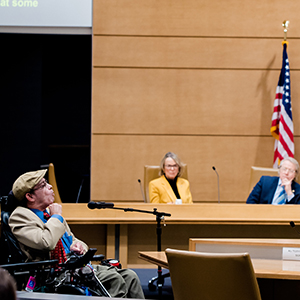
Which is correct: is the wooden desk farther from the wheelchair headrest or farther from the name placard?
the wheelchair headrest

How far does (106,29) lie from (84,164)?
375cm

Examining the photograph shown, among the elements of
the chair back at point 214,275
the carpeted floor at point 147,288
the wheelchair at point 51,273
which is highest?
the chair back at point 214,275

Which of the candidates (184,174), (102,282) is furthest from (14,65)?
(102,282)

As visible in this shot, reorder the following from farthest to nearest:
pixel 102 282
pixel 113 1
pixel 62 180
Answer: pixel 62 180, pixel 113 1, pixel 102 282

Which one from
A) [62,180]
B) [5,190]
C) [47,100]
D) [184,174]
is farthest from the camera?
[47,100]

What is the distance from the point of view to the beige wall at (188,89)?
241 inches

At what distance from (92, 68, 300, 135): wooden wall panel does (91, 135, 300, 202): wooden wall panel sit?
13 cm

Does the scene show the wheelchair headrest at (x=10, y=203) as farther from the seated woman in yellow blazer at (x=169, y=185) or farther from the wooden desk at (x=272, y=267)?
the seated woman in yellow blazer at (x=169, y=185)

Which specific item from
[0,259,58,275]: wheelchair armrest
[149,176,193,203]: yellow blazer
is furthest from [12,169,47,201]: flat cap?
[149,176,193,203]: yellow blazer

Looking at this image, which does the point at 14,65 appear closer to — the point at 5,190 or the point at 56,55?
the point at 56,55

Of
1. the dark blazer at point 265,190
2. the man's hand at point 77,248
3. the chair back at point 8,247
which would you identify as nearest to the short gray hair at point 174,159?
the dark blazer at point 265,190

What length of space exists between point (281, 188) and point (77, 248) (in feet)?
8.87

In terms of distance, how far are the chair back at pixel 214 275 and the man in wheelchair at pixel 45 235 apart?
677 mm

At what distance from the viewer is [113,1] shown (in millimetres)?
6113
